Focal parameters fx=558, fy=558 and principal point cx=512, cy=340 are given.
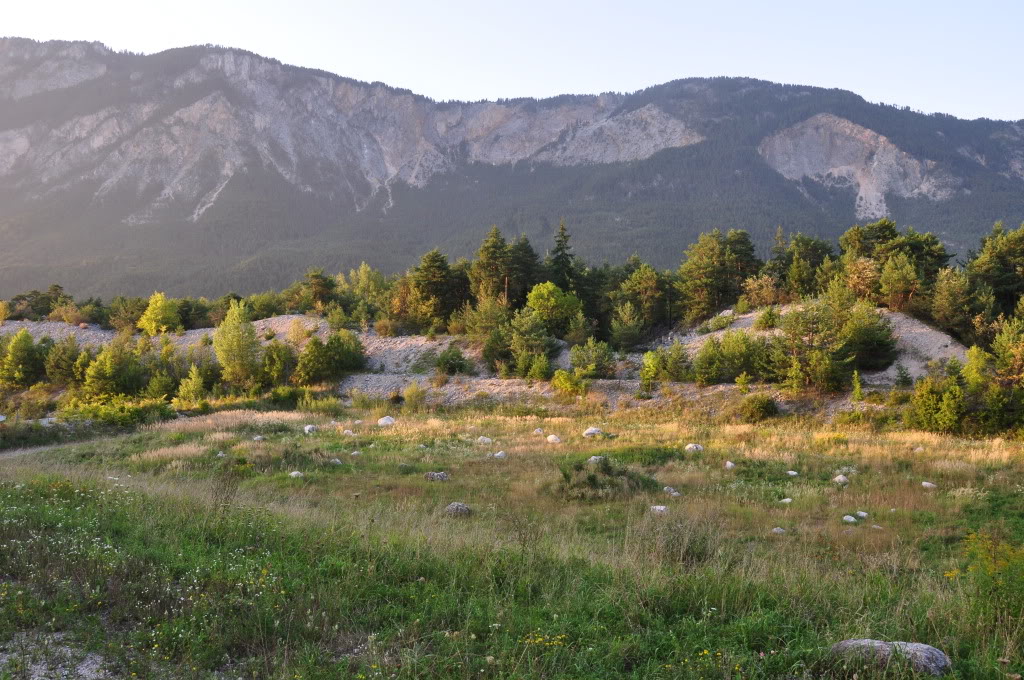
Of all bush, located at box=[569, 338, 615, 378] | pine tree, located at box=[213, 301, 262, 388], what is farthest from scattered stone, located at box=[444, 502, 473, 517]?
pine tree, located at box=[213, 301, 262, 388]

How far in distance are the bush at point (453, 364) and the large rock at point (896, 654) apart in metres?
33.9

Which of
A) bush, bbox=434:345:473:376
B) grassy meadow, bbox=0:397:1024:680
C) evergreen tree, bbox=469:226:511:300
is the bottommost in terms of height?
bush, bbox=434:345:473:376

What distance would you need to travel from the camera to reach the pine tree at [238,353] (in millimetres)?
38156

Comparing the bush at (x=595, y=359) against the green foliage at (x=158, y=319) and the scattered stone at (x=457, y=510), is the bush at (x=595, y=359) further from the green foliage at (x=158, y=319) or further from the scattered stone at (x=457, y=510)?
the green foliage at (x=158, y=319)

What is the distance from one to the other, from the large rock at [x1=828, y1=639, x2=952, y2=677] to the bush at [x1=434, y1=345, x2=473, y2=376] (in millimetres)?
33904

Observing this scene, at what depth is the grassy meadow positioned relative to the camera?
4.34 metres

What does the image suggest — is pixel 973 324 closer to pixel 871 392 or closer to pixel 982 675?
pixel 871 392

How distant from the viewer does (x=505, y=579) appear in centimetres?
587

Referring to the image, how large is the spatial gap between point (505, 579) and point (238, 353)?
37483mm


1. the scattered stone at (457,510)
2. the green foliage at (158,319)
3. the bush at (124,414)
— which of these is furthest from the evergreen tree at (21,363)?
the scattered stone at (457,510)

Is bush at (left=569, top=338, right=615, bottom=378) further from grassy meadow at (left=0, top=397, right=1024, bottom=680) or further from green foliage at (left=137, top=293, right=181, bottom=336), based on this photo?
green foliage at (left=137, top=293, right=181, bottom=336)

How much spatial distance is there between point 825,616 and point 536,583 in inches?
107

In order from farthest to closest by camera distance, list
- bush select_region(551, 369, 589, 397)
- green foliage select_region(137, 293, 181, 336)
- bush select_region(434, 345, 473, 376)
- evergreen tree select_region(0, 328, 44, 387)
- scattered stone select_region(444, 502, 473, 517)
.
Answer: green foliage select_region(137, 293, 181, 336) < evergreen tree select_region(0, 328, 44, 387) < bush select_region(434, 345, 473, 376) < bush select_region(551, 369, 589, 397) < scattered stone select_region(444, 502, 473, 517)

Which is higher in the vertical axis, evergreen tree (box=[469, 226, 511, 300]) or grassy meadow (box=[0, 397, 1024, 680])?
evergreen tree (box=[469, 226, 511, 300])
